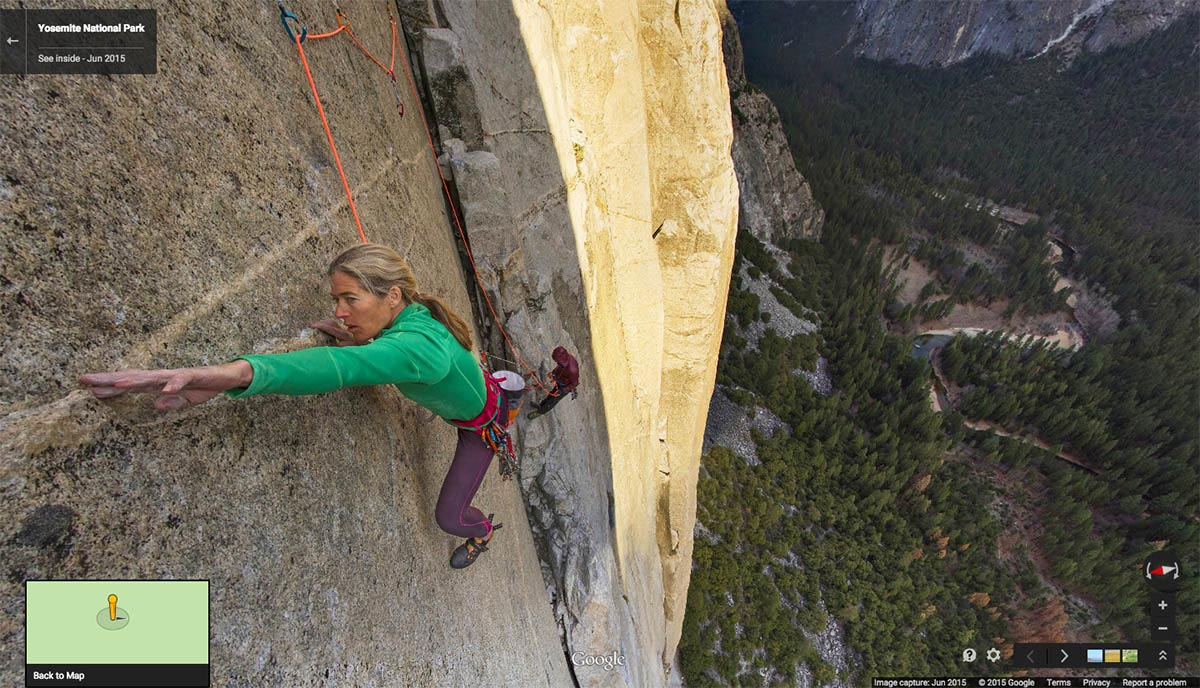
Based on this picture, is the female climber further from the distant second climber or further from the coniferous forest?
the coniferous forest

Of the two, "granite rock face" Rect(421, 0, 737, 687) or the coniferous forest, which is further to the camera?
the coniferous forest

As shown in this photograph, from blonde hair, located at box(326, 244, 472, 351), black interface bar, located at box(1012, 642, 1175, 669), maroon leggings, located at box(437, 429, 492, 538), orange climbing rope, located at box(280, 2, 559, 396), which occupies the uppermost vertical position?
orange climbing rope, located at box(280, 2, 559, 396)

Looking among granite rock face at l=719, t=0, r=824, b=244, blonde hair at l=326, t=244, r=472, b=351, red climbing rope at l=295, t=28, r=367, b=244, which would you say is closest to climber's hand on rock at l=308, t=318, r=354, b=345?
blonde hair at l=326, t=244, r=472, b=351

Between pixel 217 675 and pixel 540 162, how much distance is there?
4.24 metres

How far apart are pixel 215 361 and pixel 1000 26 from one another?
116m

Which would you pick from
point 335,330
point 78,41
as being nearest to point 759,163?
point 335,330

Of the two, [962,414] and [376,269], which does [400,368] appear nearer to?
[376,269]

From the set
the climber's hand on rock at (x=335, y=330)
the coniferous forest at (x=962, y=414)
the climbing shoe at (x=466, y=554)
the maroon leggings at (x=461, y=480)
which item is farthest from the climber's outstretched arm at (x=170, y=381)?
the coniferous forest at (x=962, y=414)

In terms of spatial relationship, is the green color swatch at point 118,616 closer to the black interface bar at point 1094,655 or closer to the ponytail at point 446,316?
the ponytail at point 446,316

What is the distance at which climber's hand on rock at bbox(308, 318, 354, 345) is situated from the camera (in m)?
2.00

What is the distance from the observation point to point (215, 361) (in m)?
1.55

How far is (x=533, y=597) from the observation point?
14.3ft

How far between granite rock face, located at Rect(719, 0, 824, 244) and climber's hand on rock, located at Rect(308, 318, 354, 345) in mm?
39743

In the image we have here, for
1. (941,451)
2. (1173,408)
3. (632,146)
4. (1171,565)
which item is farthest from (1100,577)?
(632,146)
